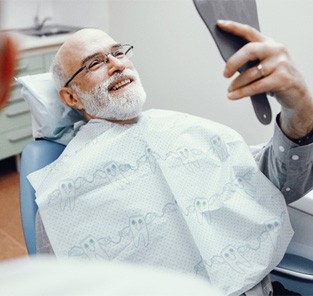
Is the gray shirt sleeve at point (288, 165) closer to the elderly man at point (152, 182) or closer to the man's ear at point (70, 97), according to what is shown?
the elderly man at point (152, 182)

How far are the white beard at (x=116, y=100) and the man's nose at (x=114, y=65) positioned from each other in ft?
0.05

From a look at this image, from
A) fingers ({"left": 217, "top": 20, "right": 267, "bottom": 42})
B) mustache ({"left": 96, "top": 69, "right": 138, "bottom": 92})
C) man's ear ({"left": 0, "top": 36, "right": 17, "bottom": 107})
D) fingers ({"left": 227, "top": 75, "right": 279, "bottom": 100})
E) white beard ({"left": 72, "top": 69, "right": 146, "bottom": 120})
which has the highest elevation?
man's ear ({"left": 0, "top": 36, "right": 17, "bottom": 107})

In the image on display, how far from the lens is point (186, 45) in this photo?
2.81m

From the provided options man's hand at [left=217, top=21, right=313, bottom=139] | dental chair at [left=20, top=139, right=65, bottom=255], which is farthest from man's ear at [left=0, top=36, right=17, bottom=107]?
dental chair at [left=20, top=139, right=65, bottom=255]

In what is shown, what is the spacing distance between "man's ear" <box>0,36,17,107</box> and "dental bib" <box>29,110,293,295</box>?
1013mm

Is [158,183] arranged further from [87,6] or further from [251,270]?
[87,6]

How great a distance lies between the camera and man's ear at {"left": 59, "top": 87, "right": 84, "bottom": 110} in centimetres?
175

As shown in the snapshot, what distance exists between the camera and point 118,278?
1.24ft

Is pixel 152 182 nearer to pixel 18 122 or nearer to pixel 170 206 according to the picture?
pixel 170 206

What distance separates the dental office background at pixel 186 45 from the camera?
89.3 inches

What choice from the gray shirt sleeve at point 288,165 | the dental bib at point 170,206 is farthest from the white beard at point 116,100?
the gray shirt sleeve at point 288,165

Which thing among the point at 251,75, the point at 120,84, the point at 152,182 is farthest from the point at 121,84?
the point at 251,75

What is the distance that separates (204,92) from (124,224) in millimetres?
1552

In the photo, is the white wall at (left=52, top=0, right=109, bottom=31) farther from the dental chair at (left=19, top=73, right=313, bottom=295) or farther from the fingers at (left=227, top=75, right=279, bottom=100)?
the fingers at (left=227, top=75, right=279, bottom=100)
